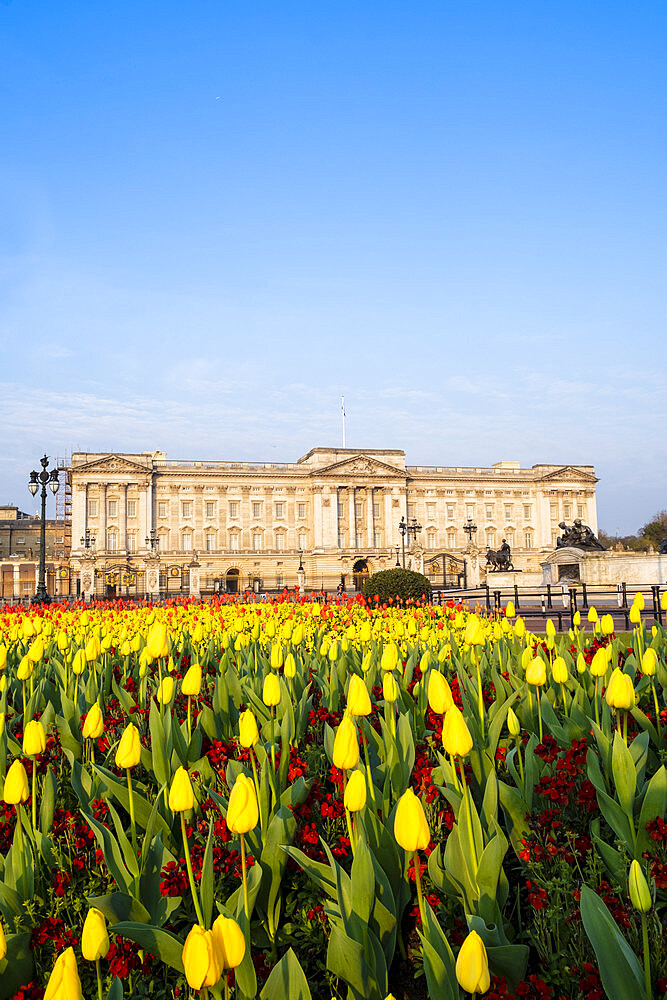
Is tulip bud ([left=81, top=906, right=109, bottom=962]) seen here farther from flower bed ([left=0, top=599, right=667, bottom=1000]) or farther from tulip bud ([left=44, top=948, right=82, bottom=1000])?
tulip bud ([left=44, top=948, right=82, bottom=1000])

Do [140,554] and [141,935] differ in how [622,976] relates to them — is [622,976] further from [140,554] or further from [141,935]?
[140,554]

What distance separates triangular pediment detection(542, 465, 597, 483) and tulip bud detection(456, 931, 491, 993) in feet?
285

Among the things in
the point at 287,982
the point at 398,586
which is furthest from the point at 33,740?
the point at 398,586

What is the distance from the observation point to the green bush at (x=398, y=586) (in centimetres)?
1788

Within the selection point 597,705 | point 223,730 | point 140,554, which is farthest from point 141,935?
Answer: point 140,554

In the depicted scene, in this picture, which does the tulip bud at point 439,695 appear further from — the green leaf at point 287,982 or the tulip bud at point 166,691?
the tulip bud at point 166,691

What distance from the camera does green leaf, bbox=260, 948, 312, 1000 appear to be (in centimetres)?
185

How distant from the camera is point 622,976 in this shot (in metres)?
1.83

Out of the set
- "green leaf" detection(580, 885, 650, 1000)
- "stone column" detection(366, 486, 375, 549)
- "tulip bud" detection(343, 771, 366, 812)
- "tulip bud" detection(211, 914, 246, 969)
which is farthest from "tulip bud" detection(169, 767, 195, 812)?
"stone column" detection(366, 486, 375, 549)

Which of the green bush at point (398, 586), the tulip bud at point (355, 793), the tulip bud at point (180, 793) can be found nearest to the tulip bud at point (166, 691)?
the tulip bud at point (180, 793)

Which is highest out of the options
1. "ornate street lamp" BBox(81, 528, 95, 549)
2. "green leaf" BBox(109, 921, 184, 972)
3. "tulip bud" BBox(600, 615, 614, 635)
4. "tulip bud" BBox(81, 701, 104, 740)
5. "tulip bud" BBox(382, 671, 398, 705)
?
"ornate street lamp" BBox(81, 528, 95, 549)

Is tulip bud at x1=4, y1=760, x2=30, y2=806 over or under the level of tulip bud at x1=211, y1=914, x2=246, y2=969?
over

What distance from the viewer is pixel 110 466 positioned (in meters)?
70.1

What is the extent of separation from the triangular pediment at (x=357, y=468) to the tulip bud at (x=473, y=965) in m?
75.4
